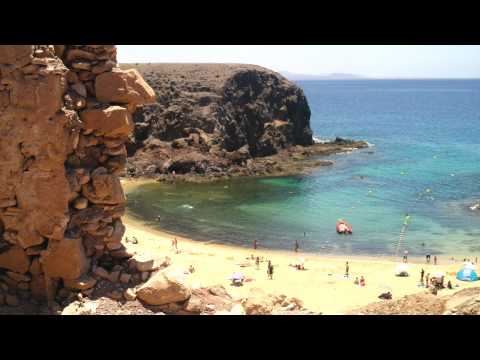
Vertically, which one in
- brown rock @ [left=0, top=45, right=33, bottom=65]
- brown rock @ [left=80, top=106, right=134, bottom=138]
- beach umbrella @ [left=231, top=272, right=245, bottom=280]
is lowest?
beach umbrella @ [left=231, top=272, right=245, bottom=280]

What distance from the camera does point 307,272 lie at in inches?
1049

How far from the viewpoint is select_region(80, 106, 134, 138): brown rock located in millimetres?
10367

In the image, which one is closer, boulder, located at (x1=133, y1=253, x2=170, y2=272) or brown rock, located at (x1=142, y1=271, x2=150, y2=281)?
brown rock, located at (x1=142, y1=271, x2=150, y2=281)

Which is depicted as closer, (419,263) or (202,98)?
(419,263)

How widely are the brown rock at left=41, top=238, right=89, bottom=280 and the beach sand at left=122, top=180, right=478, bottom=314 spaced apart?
973cm

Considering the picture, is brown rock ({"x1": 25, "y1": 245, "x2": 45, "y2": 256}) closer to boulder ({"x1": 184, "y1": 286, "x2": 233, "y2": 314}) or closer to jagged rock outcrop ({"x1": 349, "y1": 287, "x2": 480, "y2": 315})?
boulder ({"x1": 184, "y1": 286, "x2": 233, "y2": 314})

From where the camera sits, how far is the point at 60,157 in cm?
996

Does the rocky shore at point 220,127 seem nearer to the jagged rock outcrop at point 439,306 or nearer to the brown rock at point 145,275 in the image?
the brown rock at point 145,275

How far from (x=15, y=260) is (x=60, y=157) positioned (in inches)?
87.1

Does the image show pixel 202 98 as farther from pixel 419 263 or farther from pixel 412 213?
pixel 419 263

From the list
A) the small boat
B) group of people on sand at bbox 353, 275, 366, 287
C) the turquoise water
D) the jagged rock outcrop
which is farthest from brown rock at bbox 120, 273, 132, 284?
the small boat

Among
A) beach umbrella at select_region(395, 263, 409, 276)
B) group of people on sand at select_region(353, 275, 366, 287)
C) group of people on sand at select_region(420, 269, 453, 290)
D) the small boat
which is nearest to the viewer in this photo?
group of people on sand at select_region(420, 269, 453, 290)
